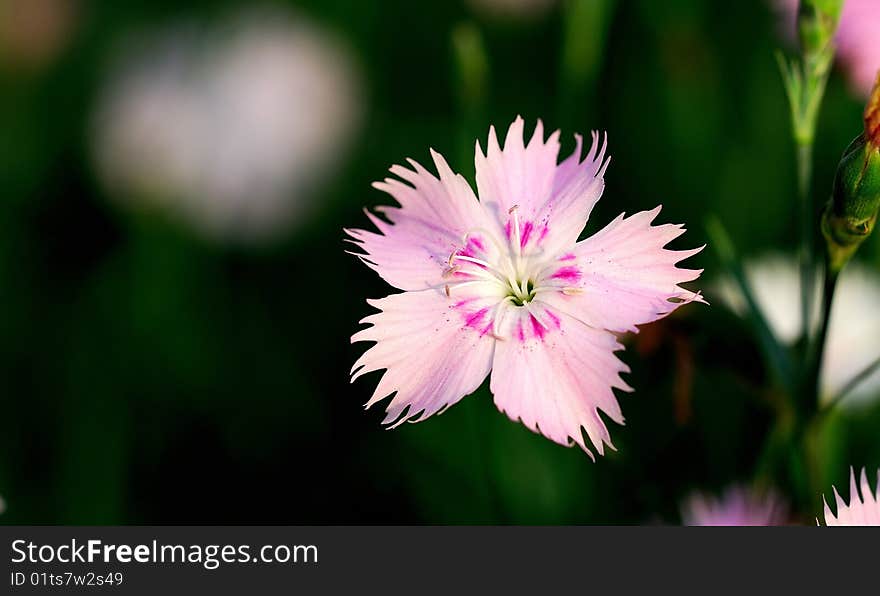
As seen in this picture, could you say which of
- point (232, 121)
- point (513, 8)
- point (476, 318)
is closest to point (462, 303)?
point (476, 318)

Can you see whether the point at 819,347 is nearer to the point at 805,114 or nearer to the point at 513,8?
the point at 805,114

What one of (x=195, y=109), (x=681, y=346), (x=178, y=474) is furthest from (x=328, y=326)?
(x=681, y=346)

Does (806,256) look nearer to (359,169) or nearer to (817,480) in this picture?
(817,480)

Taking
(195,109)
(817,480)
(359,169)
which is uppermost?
(195,109)

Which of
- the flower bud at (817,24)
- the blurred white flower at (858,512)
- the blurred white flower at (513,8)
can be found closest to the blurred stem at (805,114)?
the flower bud at (817,24)

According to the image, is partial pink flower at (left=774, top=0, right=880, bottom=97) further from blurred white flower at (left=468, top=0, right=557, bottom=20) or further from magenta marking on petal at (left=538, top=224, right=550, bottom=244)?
magenta marking on petal at (left=538, top=224, right=550, bottom=244)
